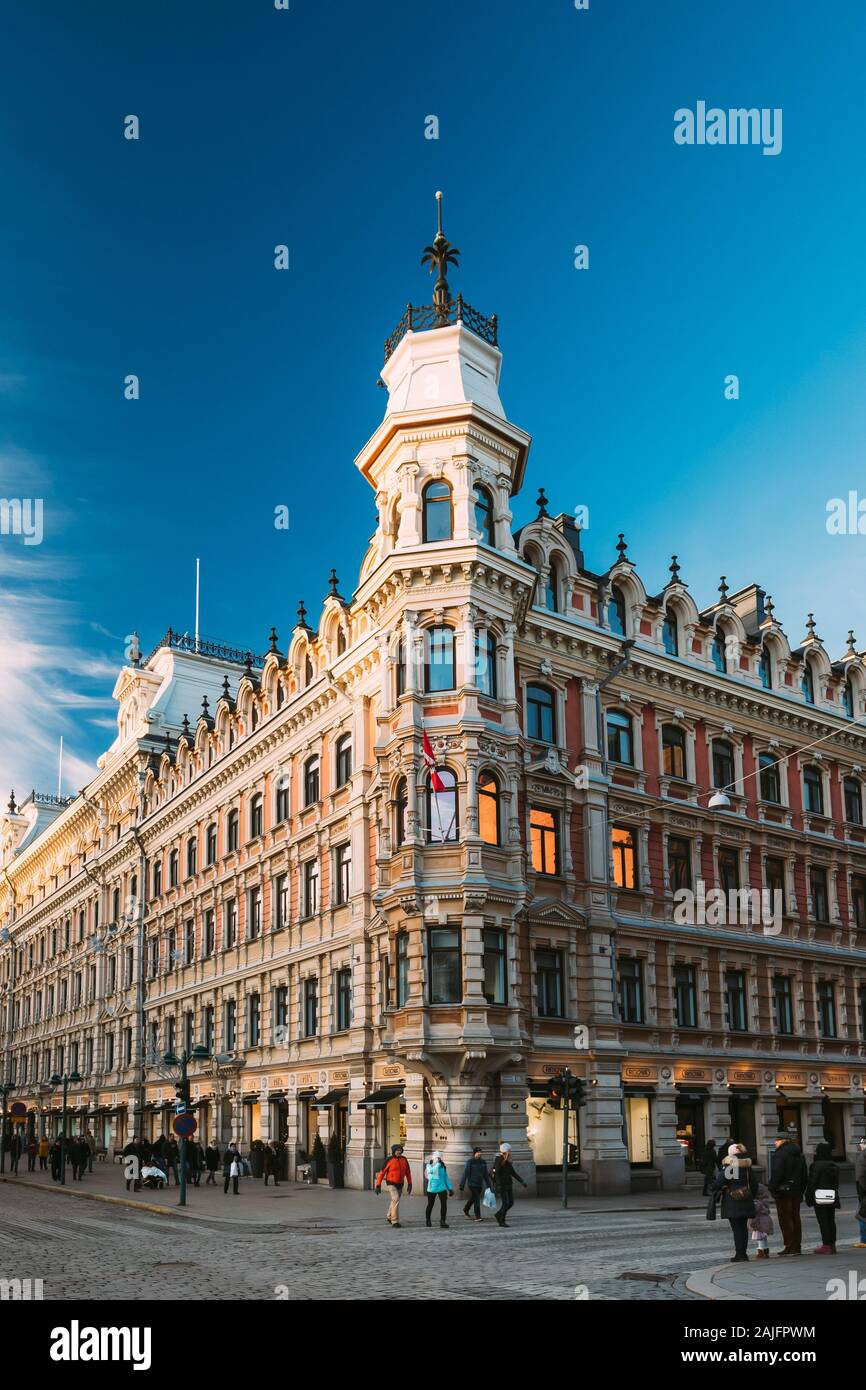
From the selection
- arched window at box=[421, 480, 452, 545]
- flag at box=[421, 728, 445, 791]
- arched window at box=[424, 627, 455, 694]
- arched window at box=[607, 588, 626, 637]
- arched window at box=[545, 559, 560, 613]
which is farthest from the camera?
arched window at box=[607, 588, 626, 637]

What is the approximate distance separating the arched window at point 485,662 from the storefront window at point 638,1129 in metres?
12.4

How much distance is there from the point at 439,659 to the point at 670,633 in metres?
11.0

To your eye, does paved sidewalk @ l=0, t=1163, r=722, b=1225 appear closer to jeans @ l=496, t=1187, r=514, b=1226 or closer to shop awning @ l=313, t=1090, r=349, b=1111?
shop awning @ l=313, t=1090, r=349, b=1111

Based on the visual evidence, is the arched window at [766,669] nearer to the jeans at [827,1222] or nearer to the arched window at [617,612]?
the arched window at [617,612]

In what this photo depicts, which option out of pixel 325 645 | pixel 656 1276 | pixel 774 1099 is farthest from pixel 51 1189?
pixel 656 1276

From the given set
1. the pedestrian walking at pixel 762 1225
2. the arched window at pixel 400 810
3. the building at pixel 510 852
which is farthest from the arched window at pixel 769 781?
the pedestrian walking at pixel 762 1225

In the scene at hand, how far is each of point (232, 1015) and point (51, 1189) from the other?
9.16 meters

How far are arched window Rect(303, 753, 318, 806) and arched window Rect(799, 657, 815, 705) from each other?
1822cm

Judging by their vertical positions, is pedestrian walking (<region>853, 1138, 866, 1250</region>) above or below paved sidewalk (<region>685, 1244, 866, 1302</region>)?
above

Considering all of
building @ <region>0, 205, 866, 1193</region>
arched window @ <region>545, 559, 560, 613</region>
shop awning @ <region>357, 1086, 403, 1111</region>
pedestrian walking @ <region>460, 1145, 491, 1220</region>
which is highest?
arched window @ <region>545, 559, 560, 613</region>

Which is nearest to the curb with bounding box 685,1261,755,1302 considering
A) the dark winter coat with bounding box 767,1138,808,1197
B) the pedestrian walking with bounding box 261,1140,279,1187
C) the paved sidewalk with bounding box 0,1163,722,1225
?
the dark winter coat with bounding box 767,1138,808,1197

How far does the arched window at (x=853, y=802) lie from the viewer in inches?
1927

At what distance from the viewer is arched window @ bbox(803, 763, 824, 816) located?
47.4 metres

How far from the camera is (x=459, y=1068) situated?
3266 centimetres
